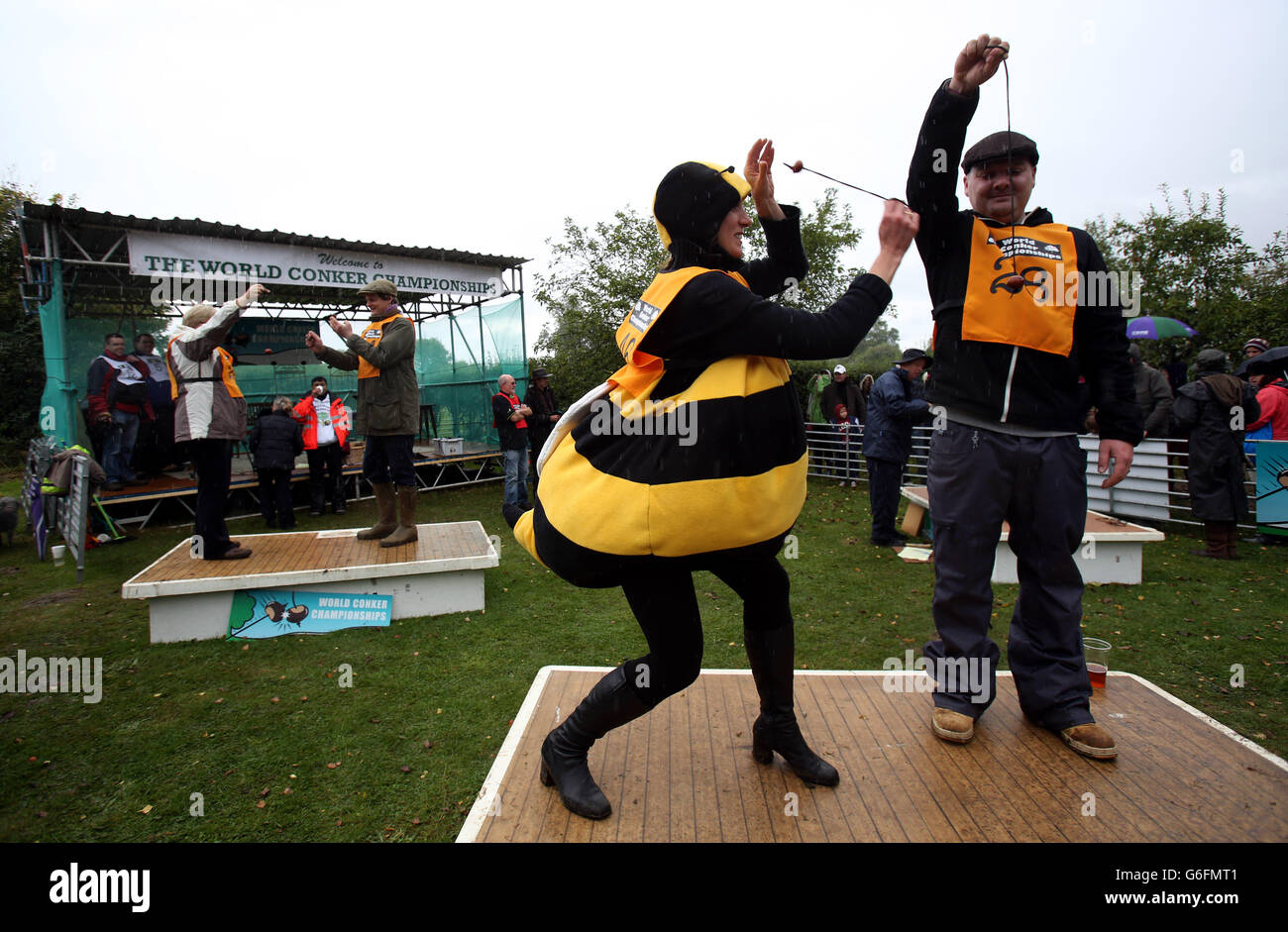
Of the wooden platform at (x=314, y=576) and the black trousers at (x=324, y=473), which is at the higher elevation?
the black trousers at (x=324, y=473)

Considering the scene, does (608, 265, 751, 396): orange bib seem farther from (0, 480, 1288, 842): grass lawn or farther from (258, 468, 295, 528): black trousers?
(258, 468, 295, 528): black trousers

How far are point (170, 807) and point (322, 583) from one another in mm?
2262

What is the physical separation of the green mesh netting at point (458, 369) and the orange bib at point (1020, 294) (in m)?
11.5

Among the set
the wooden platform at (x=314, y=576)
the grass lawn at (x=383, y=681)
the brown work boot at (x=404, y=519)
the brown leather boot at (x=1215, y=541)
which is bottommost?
the grass lawn at (x=383, y=681)

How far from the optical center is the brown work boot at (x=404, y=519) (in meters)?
5.98

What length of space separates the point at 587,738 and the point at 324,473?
387 inches

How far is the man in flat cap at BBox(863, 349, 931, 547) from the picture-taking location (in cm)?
771

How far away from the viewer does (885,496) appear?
7816 mm

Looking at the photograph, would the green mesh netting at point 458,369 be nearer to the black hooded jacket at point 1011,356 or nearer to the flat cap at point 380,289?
the flat cap at point 380,289

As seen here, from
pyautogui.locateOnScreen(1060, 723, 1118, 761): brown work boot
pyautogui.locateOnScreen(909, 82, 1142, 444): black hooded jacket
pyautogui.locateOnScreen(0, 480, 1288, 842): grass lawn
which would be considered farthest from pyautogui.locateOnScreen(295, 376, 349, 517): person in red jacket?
pyautogui.locateOnScreen(1060, 723, 1118, 761): brown work boot

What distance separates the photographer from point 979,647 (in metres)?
2.70

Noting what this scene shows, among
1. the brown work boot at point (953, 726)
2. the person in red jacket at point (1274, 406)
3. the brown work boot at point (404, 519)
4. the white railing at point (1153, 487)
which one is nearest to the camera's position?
the brown work boot at point (953, 726)

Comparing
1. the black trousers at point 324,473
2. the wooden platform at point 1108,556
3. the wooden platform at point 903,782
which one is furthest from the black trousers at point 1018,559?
the black trousers at point 324,473

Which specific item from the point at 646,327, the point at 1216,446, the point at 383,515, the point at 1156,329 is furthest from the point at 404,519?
the point at 1156,329
